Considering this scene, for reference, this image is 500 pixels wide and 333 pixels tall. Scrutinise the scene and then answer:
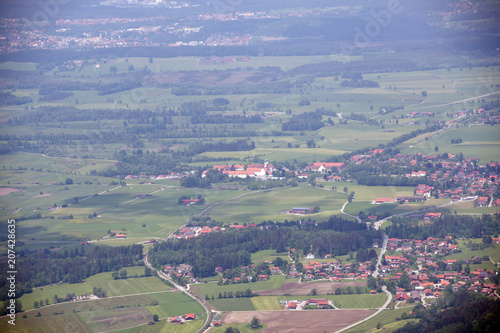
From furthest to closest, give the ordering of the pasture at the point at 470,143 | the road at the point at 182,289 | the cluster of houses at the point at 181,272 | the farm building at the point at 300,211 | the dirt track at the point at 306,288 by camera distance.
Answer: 1. the pasture at the point at 470,143
2. the farm building at the point at 300,211
3. the cluster of houses at the point at 181,272
4. the dirt track at the point at 306,288
5. the road at the point at 182,289

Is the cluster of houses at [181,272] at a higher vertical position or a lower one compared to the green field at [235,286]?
higher

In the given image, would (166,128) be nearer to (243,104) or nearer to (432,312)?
(243,104)

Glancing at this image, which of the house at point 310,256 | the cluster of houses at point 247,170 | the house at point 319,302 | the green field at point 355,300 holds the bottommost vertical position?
the green field at point 355,300

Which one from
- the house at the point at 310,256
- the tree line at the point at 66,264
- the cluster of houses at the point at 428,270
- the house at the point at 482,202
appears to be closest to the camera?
the cluster of houses at the point at 428,270

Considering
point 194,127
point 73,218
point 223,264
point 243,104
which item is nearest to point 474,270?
point 223,264

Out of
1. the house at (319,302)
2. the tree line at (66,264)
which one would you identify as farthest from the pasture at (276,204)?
the house at (319,302)

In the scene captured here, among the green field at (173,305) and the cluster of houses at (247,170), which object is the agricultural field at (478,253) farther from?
the cluster of houses at (247,170)

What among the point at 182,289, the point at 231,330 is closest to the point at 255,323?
the point at 231,330
